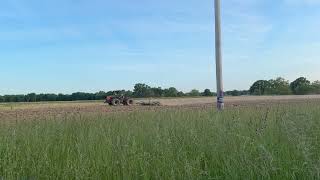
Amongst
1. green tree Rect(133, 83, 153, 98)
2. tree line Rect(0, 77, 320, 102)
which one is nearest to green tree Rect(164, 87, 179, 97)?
tree line Rect(0, 77, 320, 102)

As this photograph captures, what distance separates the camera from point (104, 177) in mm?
5234

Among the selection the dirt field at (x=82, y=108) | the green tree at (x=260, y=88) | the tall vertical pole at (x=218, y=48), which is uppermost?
the green tree at (x=260, y=88)

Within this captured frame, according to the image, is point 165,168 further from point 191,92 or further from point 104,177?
point 191,92

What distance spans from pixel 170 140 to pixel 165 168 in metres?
0.91

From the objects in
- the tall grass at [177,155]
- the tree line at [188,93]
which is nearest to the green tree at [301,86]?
the tree line at [188,93]

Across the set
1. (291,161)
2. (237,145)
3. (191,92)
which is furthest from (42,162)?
(191,92)

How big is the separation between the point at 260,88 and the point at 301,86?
8564 millimetres

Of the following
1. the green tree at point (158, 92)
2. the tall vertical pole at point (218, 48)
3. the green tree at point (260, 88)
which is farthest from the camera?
the green tree at point (260, 88)

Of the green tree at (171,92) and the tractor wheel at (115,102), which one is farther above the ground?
the green tree at (171,92)

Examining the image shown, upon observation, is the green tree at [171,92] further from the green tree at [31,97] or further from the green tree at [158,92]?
the green tree at [31,97]

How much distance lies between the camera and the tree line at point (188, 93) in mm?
91562

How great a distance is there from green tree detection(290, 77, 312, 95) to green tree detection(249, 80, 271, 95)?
5.31 metres

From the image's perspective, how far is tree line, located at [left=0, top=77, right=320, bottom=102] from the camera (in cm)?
9156

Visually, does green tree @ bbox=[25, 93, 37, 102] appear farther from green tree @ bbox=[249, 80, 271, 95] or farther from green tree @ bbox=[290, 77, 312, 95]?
green tree @ bbox=[290, 77, 312, 95]
